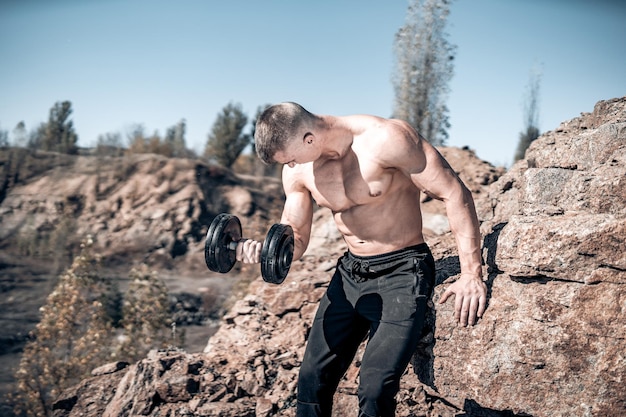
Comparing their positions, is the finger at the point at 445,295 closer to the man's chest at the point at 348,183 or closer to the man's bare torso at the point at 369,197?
the man's bare torso at the point at 369,197

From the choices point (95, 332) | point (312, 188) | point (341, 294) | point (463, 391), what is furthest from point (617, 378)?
point (95, 332)

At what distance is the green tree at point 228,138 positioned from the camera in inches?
1249

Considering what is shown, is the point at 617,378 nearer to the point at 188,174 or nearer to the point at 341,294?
the point at 341,294

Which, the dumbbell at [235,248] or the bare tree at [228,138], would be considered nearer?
the dumbbell at [235,248]

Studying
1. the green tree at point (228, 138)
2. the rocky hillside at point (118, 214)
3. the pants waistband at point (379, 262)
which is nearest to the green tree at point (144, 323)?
the pants waistband at point (379, 262)

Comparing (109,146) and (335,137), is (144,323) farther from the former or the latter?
(109,146)

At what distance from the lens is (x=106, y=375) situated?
4742 mm

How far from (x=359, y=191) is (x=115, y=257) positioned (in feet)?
63.7

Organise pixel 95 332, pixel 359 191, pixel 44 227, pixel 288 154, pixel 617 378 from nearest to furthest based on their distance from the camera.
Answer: pixel 617 378 < pixel 288 154 < pixel 359 191 < pixel 95 332 < pixel 44 227

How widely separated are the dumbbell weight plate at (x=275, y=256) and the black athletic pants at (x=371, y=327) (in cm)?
38

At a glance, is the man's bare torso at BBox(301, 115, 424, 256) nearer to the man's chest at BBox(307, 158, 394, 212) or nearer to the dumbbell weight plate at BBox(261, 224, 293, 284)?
the man's chest at BBox(307, 158, 394, 212)

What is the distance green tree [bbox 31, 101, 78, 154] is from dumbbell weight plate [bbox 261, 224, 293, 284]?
110 ft

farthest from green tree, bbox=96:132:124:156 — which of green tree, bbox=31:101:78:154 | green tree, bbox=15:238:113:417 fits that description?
green tree, bbox=15:238:113:417

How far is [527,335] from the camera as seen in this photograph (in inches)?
106
